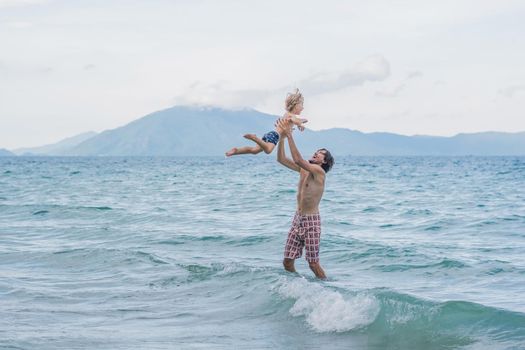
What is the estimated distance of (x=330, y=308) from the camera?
911 cm

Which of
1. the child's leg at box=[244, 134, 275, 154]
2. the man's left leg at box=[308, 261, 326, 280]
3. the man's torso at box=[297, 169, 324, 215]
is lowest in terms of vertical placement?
the man's left leg at box=[308, 261, 326, 280]

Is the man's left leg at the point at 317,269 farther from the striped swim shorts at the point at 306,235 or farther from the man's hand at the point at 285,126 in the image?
the man's hand at the point at 285,126

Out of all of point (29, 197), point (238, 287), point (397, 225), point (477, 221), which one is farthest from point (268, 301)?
point (29, 197)

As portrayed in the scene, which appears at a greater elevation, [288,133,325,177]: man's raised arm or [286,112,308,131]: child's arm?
[286,112,308,131]: child's arm

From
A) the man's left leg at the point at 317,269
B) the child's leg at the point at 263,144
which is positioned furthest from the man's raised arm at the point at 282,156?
the man's left leg at the point at 317,269

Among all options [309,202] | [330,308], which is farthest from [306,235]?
[330,308]

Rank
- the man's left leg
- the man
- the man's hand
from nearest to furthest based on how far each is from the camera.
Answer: the man's hand
the man
the man's left leg

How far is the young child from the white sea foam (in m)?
2.13

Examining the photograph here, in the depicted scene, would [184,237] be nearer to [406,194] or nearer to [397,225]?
[397,225]

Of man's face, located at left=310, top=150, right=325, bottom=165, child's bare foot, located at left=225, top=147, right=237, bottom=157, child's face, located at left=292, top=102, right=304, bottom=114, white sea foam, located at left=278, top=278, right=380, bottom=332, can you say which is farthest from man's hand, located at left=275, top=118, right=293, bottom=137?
white sea foam, located at left=278, top=278, right=380, bottom=332

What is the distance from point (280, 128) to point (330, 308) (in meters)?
2.30

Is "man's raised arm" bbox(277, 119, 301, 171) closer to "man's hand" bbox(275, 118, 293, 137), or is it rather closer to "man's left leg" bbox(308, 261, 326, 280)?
"man's hand" bbox(275, 118, 293, 137)

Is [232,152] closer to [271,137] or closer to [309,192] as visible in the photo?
[271,137]

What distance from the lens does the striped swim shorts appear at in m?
10.3
